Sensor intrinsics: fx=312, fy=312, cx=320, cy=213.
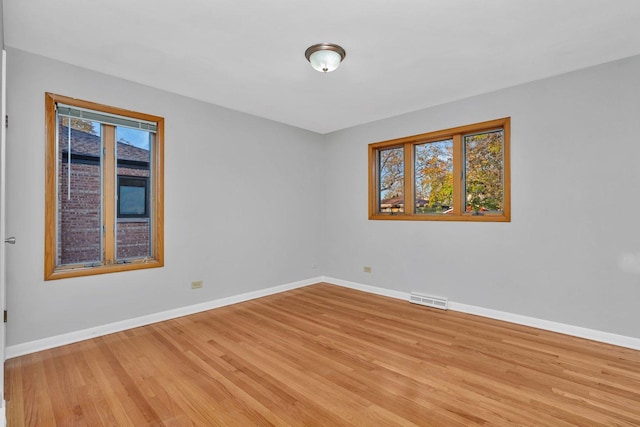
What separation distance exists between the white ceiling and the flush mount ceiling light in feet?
0.20

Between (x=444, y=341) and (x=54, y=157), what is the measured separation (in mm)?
3945

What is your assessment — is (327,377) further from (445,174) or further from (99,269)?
(445,174)

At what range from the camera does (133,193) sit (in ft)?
11.1

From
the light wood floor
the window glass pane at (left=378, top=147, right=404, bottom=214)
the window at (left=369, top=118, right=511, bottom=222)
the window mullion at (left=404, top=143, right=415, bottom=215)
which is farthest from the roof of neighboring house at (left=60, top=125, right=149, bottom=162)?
the window mullion at (left=404, top=143, right=415, bottom=215)

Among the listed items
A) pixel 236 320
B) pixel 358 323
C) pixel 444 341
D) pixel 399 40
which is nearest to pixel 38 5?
pixel 399 40

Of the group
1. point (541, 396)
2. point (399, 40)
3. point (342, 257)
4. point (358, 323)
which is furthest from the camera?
point (342, 257)

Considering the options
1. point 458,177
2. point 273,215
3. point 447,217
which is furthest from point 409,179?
point 273,215

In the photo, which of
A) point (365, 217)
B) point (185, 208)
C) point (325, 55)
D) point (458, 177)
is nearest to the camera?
point (325, 55)

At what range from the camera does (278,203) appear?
4680 millimetres

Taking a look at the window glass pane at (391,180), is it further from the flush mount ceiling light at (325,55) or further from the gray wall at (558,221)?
the flush mount ceiling light at (325,55)

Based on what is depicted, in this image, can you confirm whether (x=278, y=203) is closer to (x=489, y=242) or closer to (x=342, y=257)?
(x=342, y=257)

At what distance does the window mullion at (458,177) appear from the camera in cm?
387

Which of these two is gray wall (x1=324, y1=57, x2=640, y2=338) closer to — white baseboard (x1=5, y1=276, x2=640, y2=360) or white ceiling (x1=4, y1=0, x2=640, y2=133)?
white baseboard (x1=5, y1=276, x2=640, y2=360)

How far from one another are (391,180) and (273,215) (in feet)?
6.02
